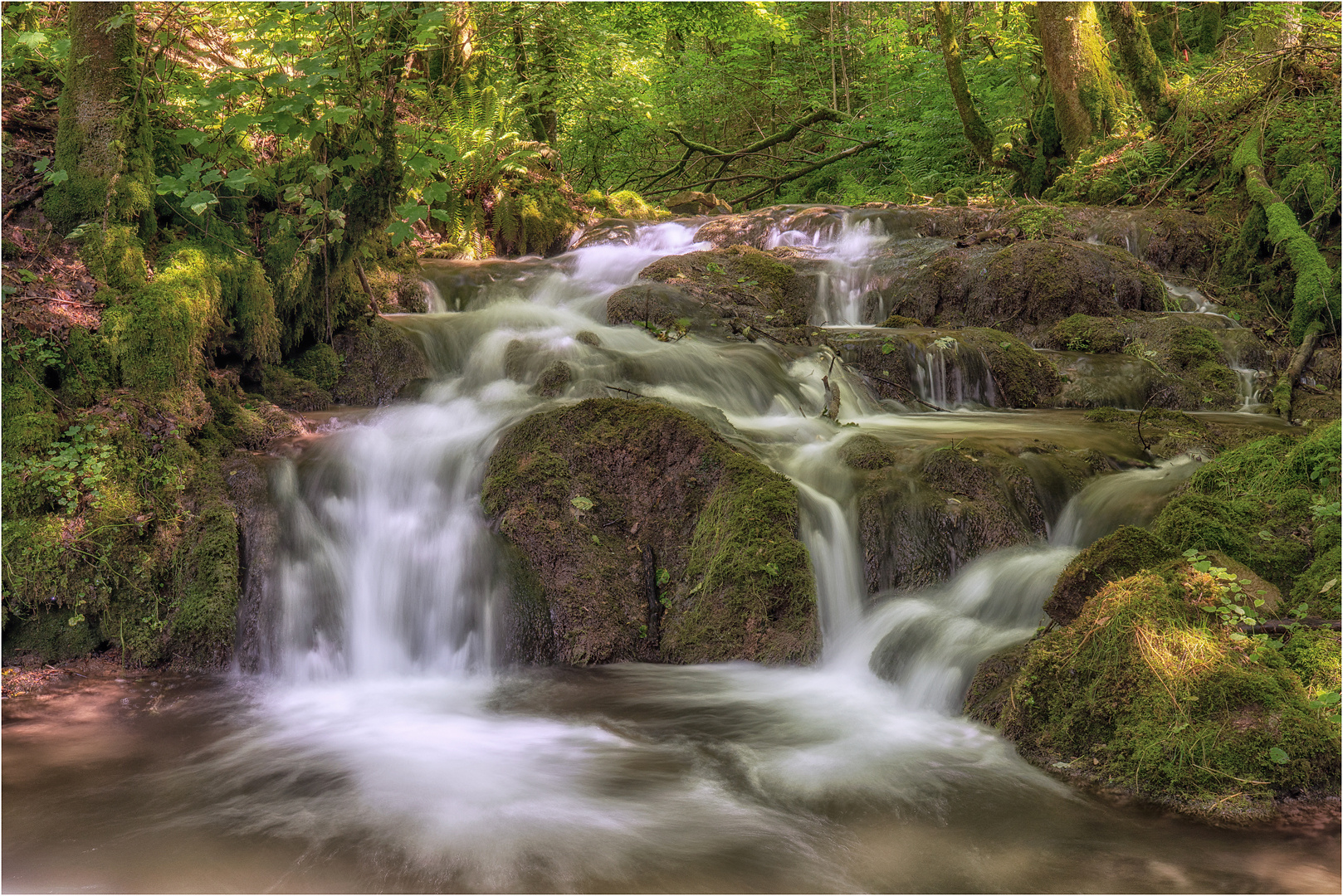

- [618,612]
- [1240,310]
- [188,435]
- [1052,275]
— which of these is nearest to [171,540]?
[188,435]

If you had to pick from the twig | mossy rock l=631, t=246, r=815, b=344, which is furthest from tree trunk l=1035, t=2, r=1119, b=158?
the twig

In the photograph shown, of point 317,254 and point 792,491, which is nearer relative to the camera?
point 792,491

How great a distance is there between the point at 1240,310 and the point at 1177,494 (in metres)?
5.54

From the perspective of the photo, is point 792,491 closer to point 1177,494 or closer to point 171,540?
point 1177,494

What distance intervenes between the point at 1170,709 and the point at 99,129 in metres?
6.75

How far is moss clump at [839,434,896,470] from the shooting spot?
6.13 metres

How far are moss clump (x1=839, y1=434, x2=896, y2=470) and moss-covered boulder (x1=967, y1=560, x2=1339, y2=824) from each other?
6.65ft

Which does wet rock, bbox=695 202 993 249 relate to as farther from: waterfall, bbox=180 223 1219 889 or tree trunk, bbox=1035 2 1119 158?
waterfall, bbox=180 223 1219 889

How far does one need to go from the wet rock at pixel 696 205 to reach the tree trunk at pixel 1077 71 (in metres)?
5.39

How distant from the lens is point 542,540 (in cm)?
563

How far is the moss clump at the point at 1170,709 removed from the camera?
344cm

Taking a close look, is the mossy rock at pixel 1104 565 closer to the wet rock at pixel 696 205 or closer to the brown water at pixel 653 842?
the brown water at pixel 653 842

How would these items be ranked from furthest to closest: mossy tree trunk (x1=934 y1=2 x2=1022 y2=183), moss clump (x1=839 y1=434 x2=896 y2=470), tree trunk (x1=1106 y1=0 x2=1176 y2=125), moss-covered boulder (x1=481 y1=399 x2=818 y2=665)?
mossy tree trunk (x1=934 y1=2 x2=1022 y2=183)
tree trunk (x1=1106 y1=0 x2=1176 y2=125)
moss clump (x1=839 y1=434 x2=896 y2=470)
moss-covered boulder (x1=481 y1=399 x2=818 y2=665)

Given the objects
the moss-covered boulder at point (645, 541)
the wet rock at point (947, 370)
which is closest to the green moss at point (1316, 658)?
the moss-covered boulder at point (645, 541)
